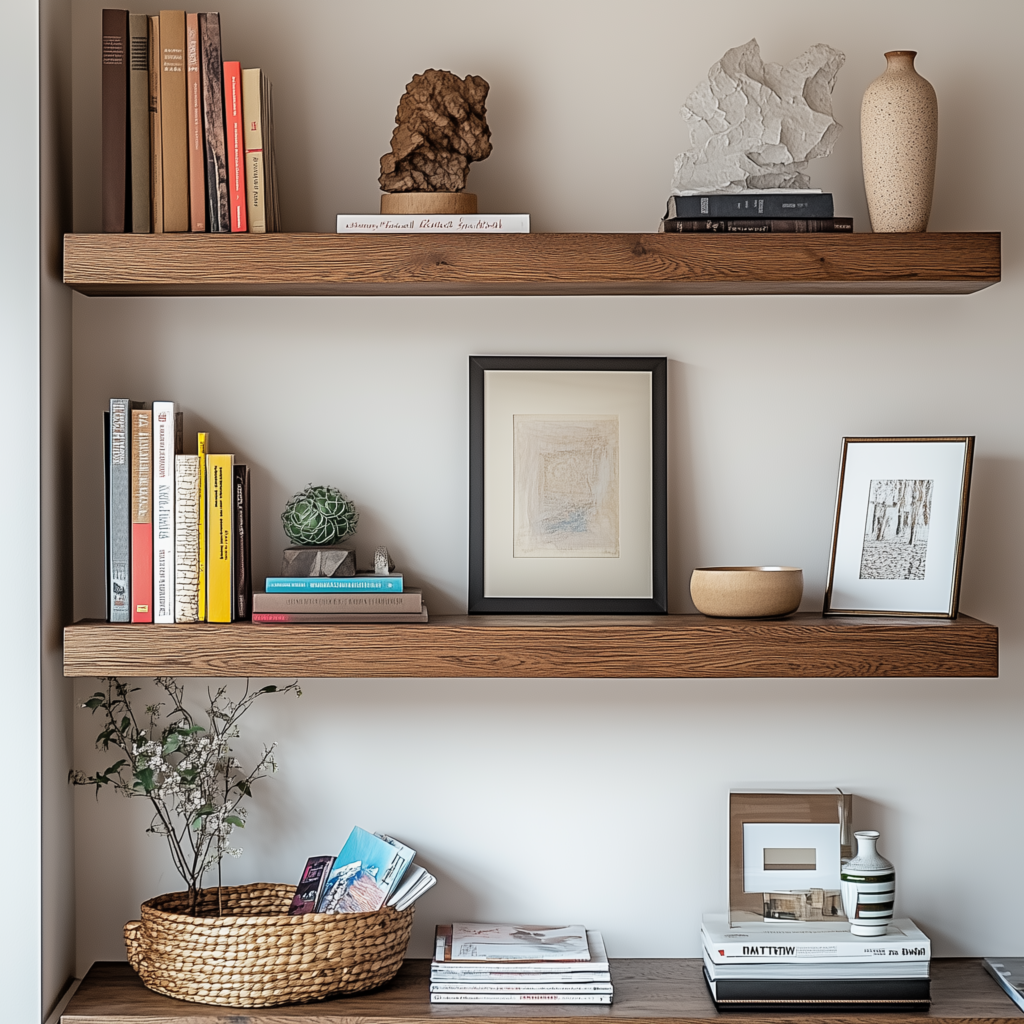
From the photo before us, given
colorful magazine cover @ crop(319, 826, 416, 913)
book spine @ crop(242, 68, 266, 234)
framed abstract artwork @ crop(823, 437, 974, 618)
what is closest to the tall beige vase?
framed abstract artwork @ crop(823, 437, 974, 618)

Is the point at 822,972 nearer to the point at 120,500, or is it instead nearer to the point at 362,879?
the point at 362,879

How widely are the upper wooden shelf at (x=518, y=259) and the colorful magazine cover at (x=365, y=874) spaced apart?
90cm

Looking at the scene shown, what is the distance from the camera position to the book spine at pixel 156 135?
1.69m

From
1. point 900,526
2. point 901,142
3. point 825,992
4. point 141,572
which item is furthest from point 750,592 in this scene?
point 141,572

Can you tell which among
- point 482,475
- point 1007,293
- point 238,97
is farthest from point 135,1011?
point 1007,293

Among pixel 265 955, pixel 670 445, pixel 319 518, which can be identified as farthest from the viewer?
pixel 670 445

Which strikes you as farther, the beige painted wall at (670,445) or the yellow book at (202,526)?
the beige painted wall at (670,445)

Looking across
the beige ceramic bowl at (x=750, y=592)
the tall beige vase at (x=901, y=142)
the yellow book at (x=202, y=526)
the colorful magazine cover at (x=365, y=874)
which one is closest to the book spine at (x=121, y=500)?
the yellow book at (x=202, y=526)

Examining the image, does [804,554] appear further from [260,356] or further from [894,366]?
[260,356]

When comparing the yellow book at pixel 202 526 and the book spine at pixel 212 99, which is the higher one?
the book spine at pixel 212 99

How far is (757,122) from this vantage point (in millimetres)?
1729

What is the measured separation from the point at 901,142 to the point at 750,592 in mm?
719

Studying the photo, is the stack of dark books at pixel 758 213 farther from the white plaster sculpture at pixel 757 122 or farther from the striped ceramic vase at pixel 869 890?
the striped ceramic vase at pixel 869 890

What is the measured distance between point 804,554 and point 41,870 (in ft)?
4.33
